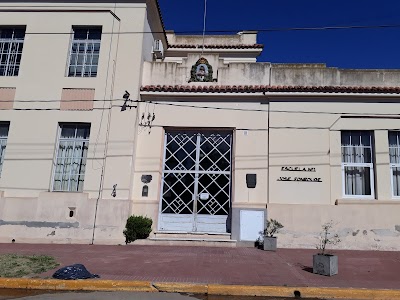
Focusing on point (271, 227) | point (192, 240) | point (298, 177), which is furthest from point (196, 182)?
point (298, 177)

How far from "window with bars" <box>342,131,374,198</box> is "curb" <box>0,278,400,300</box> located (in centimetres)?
649

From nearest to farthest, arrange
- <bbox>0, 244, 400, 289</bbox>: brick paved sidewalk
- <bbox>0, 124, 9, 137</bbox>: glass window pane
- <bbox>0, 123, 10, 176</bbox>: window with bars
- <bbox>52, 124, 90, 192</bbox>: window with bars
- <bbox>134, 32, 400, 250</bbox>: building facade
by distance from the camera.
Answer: <bbox>0, 244, 400, 289</bbox>: brick paved sidewalk
<bbox>134, 32, 400, 250</bbox>: building facade
<bbox>52, 124, 90, 192</bbox>: window with bars
<bbox>0, 123, 10, 176</bbox>: window with bars
<bbox>0, 124, 9, 137</bbox>: glass window pane

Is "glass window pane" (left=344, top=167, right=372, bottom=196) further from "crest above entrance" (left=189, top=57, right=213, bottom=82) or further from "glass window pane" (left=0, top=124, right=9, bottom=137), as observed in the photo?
"glass window pane" (left=0, top=124, right=9, bottom=137)

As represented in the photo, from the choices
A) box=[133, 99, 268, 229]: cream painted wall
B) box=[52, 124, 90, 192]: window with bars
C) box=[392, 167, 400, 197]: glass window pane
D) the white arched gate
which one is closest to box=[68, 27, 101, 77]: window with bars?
box=[52, 124, 90, 192]: window with bars

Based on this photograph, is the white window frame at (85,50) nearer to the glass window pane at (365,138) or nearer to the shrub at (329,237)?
the shrub at (329,237)

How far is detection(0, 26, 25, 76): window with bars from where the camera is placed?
13.4 m

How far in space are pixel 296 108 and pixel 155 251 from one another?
678 cm

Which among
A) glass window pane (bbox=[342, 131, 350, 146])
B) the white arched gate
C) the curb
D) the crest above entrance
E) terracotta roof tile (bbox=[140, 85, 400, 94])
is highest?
the crest above entrance

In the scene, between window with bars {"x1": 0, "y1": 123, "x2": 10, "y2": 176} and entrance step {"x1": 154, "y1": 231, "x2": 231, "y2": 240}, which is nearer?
entrance step {"x1": 154, "y1": 231, "x2": 231, "y2": 240}

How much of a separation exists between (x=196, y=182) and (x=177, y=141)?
165 cm

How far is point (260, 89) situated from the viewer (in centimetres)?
1255

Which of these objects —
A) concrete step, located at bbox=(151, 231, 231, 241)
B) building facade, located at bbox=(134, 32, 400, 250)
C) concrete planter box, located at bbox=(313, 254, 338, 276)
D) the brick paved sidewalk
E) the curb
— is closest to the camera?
the curb

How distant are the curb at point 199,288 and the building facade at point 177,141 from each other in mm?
5243

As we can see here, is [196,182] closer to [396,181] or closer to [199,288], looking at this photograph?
[199,288]
